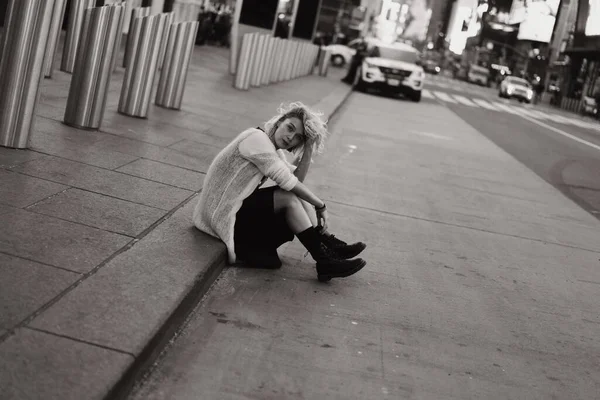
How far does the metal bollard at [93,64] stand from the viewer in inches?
349

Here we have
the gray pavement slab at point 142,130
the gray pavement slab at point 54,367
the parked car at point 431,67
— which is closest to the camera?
the gray pavement slab at point 54,367

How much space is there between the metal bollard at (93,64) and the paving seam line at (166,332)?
137 inches

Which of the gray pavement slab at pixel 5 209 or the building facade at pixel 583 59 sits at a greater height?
the building facade at pixel 583 59

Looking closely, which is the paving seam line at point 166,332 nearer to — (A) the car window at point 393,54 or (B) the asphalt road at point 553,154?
(B) the asphalt road at point 553,154

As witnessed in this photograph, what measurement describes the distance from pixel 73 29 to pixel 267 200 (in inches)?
321

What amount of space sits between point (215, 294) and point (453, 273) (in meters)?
2.16

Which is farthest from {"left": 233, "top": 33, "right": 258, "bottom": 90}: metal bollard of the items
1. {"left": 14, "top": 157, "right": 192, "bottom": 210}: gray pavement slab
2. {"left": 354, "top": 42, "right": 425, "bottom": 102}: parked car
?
{"left": 14, "top": 157, "right": 192, "bottom": 210}: gray pavement slab

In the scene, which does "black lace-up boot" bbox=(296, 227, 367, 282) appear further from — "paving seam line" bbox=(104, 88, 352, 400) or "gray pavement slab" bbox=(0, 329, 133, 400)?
"gray pavement slab" bbox=(0, 329, 133, 400)

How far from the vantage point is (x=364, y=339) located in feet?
17.0

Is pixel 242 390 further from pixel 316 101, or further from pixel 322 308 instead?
pixel 316 101

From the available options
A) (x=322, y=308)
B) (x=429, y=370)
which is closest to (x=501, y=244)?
(x=322, y=308)

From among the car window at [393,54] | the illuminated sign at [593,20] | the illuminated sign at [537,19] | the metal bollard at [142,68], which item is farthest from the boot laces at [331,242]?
the illuminated sign at [537,19]

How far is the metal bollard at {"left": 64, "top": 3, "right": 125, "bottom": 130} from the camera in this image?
349 inches

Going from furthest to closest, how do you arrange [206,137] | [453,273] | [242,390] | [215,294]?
[206,137] → [453,273] → [215,294] → [242,390]
